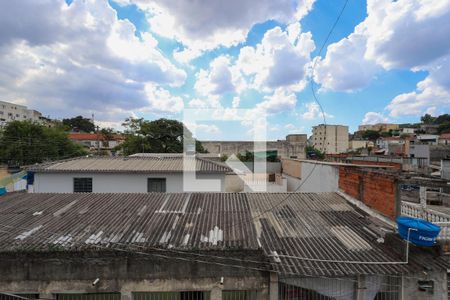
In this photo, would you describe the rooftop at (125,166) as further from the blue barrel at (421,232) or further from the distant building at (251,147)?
the distant building at (251,147)

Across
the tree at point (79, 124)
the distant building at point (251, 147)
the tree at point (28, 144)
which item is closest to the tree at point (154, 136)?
the distant building at point (251, 147)

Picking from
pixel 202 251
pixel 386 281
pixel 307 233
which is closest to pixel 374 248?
pixel 386 281

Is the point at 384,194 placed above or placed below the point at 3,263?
above

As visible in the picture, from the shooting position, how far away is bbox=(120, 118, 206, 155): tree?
32312 millimetres

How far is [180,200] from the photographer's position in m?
7.91

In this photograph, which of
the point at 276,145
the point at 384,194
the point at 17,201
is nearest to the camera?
the point at 384,194

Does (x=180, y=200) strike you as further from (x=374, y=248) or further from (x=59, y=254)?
(x=374, y=248)

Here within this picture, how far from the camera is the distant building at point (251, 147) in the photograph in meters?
42.0

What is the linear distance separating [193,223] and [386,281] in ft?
14.4

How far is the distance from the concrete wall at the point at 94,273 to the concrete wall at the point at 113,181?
7.90m

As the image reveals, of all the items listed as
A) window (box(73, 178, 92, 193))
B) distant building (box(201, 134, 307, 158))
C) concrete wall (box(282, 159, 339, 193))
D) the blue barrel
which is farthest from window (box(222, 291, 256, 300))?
distant building (box(201, 134, 307, 158))

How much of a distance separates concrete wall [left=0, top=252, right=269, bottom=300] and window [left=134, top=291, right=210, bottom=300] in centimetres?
21

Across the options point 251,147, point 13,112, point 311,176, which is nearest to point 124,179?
point 311,176

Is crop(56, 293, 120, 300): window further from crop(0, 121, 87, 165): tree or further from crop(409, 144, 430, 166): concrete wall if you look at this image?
crop(0, 121, 87, 165): tree
